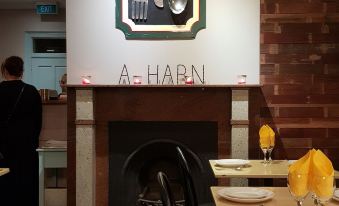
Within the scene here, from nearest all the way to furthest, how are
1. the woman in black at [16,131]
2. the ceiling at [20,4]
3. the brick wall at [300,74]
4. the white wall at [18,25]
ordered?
the woman in black at [16,131] < the brick wall at [300,74] < the ceiling at [20,4] < the white wall at [18,25]

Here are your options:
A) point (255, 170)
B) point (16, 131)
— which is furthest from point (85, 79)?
point (255, 170)

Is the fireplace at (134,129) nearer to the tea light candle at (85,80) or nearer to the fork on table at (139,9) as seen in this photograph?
the tea light candle at (85,80)

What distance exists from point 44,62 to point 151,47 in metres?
3.50

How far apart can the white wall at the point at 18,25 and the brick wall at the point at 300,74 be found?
153 inches

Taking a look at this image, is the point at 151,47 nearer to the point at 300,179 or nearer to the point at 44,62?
the point at 300,179

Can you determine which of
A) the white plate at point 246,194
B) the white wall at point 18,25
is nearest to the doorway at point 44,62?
the white wall at point 18,25

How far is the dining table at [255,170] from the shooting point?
238 centimetres

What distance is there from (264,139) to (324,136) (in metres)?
1.10

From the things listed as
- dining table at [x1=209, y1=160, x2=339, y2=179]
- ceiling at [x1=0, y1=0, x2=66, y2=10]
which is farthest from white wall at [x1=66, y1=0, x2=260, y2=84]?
ceiling at [x1=0, y1=0, x2=66, y2=10]

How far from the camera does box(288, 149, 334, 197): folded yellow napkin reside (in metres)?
1.39

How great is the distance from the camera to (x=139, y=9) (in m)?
3.71

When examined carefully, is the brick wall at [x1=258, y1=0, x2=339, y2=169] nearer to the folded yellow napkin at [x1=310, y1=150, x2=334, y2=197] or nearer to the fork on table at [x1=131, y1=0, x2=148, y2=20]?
the fork on table at [x1=131, y1=0, x2=148, y2=20]

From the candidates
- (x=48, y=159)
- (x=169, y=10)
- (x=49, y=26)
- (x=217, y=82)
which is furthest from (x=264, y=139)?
→ (x=49, y=26)

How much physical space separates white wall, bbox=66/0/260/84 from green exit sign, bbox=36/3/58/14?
2628mm
